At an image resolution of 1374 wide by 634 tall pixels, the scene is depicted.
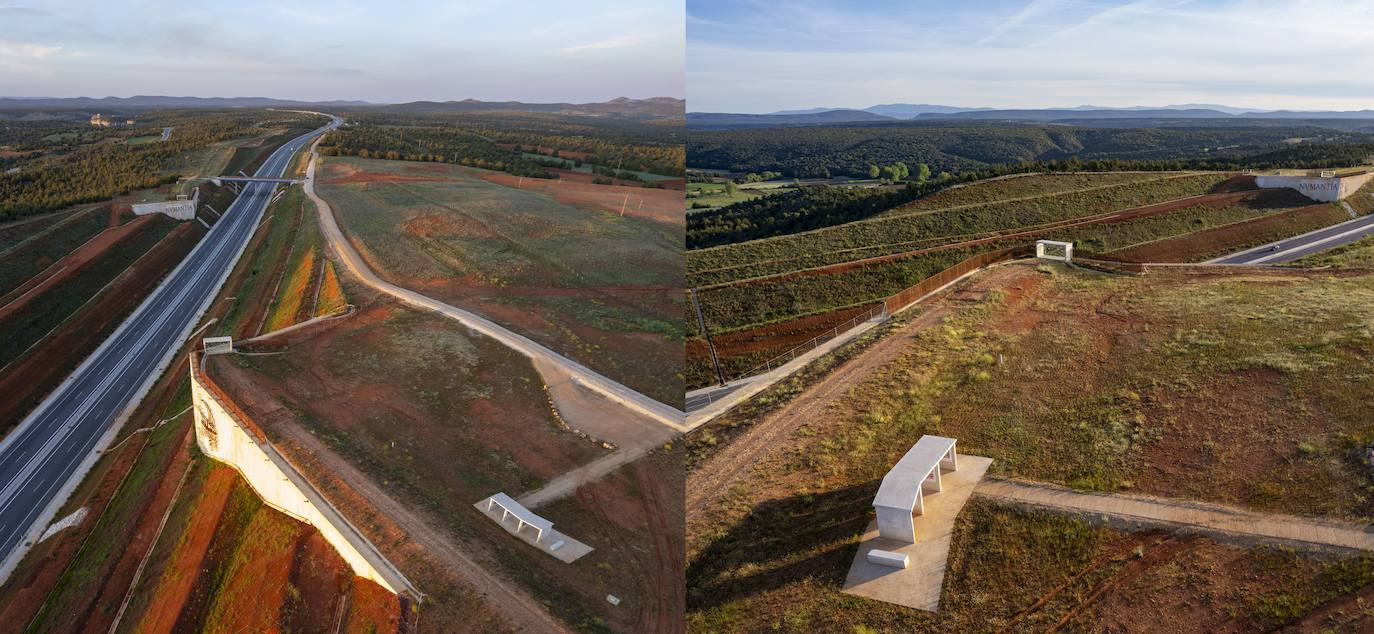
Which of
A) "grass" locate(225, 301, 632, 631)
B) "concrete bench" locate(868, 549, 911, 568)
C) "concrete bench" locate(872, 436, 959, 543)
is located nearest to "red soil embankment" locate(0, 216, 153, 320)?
"grass" locate(225, 301, 632, 631)

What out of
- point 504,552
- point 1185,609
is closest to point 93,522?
point 504,552

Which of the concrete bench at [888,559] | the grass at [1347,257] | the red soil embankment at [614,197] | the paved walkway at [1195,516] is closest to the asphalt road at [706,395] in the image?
the paved walkway at [1195,516]

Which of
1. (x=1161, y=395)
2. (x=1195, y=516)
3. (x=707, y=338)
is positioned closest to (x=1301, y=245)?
(x=707, y=338)

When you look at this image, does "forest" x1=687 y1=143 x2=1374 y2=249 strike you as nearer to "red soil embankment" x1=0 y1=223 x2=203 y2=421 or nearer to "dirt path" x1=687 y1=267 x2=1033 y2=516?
"dirt path" x1=687 y1=267 x2=1033 y2=516

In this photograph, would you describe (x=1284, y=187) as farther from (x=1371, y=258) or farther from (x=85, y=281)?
(x=85, y=281)

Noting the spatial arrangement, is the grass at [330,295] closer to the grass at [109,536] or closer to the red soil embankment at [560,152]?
the grass at [109,536]
